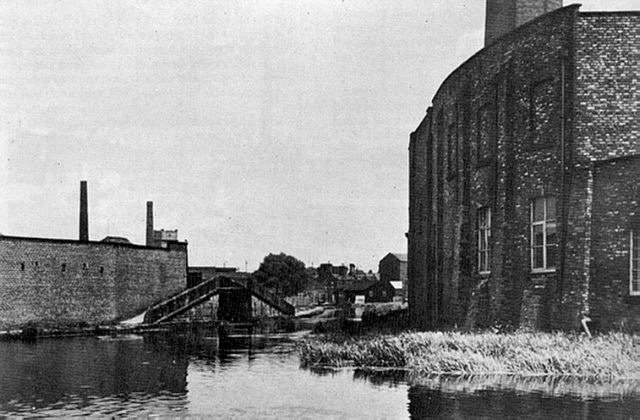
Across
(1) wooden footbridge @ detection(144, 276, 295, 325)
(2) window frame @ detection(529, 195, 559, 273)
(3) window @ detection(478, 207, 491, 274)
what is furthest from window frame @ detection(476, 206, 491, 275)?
(1) wooden footbridge @ detection(144, 276, 295, 325)

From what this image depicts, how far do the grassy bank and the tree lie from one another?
63.6m

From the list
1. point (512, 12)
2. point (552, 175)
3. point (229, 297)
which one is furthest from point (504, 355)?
point (229, 297)

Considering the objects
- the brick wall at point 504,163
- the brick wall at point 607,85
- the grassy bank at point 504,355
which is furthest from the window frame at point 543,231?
the grassy bank at point 504,355

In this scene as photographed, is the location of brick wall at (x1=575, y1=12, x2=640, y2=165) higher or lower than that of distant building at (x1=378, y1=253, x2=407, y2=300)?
higher

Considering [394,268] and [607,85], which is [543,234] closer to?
[607,85]

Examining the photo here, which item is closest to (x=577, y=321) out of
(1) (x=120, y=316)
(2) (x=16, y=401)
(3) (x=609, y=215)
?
(3) (x=609, y=215)

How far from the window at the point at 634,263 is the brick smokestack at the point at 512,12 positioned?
9.67 m

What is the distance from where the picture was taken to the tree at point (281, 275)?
82.1 metres

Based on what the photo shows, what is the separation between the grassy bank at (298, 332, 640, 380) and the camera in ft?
50.3

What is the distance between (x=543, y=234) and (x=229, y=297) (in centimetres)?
2784

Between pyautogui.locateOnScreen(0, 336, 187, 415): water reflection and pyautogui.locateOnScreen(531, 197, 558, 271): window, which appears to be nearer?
pyautogui.locateOnScreen(0, 336, 187, 415): water reflection

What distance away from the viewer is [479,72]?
81.2 ft

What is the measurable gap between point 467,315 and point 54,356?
38.8ft

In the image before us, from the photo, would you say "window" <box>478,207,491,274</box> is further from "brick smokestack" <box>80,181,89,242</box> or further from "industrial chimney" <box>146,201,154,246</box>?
"industrial chimney" <box>146,201,154,246</box>
